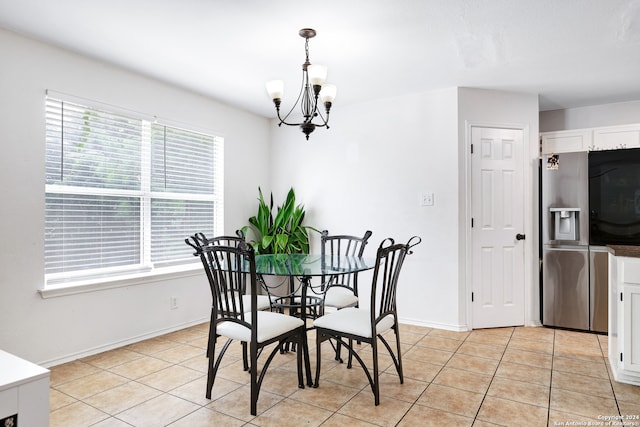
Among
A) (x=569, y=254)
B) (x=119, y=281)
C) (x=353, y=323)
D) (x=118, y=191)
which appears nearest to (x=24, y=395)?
(x=353, y=323)

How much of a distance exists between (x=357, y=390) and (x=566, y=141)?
3.65 metres

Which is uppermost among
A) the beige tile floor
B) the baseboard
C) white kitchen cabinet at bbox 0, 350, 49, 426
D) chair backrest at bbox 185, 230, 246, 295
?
chair backrest at bbox 185, 230, 246, 295

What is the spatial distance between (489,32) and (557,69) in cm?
108

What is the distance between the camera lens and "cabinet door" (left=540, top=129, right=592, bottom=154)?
14.1 feet

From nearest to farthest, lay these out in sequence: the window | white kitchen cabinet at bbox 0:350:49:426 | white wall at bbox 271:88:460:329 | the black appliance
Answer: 1. white kitchen cabinet at bbox 0:350:49:426
2. the window
3. the black appliance
4. white wall at bbox 271:88:460:329

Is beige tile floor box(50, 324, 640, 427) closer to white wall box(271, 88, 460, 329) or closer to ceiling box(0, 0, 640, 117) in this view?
white wall box(271, 88, 460, 329)

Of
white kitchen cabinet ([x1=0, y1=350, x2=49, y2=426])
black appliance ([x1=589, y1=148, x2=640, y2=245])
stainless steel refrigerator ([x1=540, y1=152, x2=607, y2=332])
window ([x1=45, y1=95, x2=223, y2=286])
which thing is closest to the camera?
white kitchen cabinet ([x1=0, y1=350, x2=49, y2=426])

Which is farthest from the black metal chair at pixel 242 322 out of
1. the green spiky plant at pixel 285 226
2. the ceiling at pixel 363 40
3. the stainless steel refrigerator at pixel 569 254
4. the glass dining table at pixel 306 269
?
the stainless steel refrigerator at pixel 569 254

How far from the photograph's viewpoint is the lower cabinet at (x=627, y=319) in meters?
2.51

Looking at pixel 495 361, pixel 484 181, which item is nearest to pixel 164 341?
pixel 495 361

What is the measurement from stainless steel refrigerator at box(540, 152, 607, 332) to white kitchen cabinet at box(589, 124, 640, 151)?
0.64m

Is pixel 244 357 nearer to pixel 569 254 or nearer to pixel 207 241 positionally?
pixel 207 241

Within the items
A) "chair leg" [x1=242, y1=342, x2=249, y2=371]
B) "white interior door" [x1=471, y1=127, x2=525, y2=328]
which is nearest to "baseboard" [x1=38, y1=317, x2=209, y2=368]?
"chair leg" [x1=242, y1=342, x2=249, y2=371]

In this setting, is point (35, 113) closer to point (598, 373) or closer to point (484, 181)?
point (484, 181)
